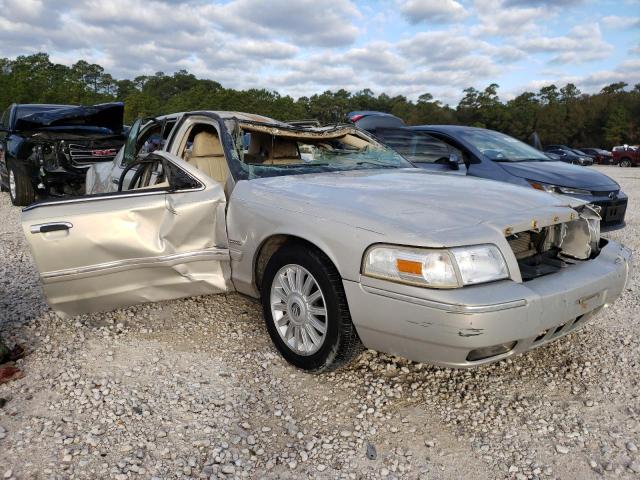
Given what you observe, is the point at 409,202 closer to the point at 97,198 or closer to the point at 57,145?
the point at 97,198

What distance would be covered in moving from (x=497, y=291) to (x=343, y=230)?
30.2 inches

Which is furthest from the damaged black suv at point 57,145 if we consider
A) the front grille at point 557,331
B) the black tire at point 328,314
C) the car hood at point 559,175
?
the front grille at point 557,331

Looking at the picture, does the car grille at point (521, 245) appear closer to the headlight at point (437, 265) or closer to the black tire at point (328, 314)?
the headlight at point (437, 265)

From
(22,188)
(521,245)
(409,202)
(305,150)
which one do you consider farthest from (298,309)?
(22,188)

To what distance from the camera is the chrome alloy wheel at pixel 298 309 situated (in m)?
2.81

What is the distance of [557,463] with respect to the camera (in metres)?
2.20

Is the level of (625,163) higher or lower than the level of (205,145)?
lower

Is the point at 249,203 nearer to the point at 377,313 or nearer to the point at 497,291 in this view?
the point at 377,313

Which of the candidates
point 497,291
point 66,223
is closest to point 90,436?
point 66,223

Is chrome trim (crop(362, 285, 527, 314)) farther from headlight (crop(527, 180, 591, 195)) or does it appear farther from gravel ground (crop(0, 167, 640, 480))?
headlight (crop(527, 180, 591, 195))

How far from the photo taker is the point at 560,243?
2.98 metres

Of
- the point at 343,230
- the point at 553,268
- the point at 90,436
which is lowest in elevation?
the point at 90,436

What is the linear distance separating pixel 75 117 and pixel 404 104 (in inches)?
3587

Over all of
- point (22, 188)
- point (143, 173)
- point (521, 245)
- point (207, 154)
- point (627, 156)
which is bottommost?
point (627, 156)
